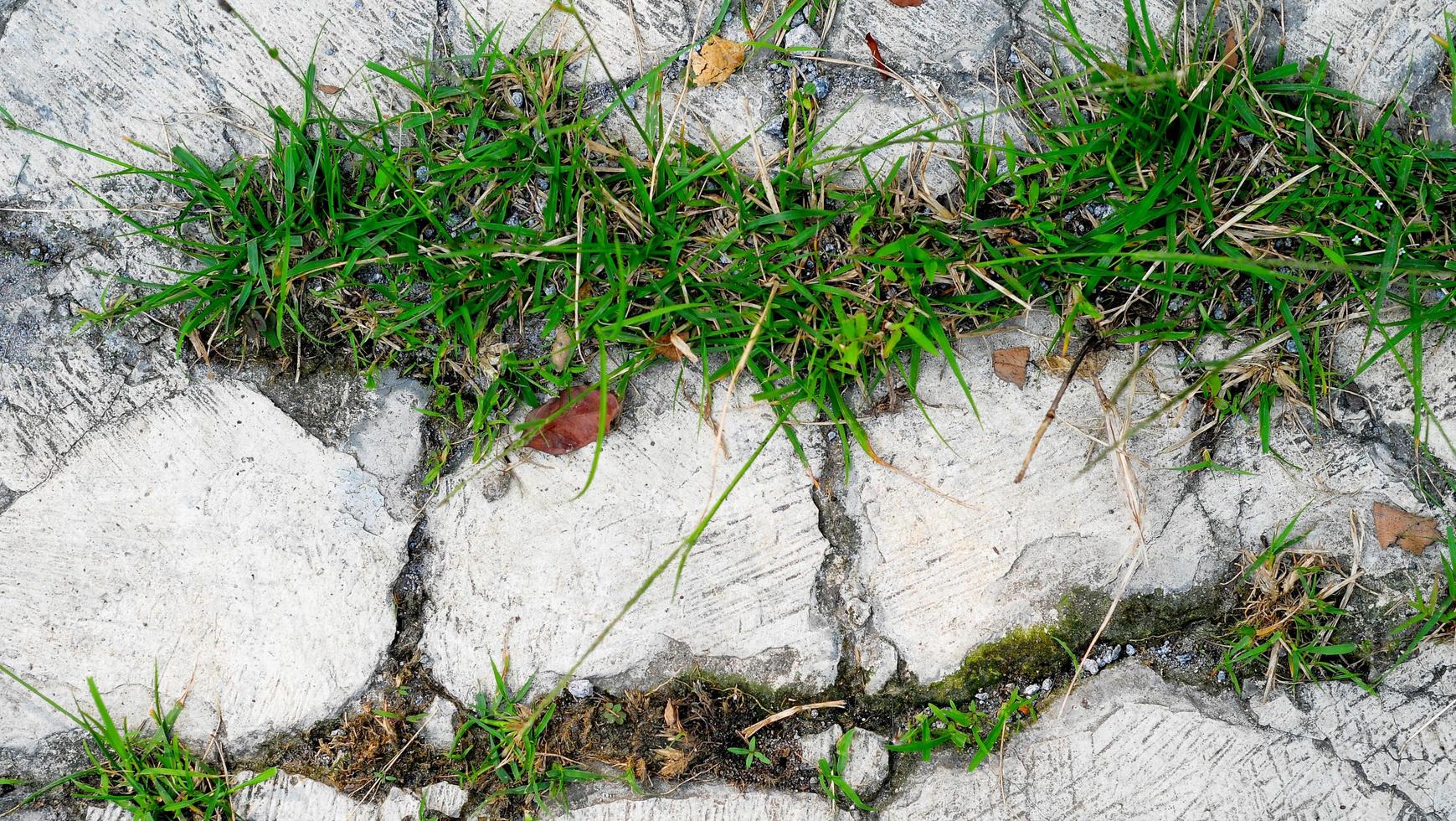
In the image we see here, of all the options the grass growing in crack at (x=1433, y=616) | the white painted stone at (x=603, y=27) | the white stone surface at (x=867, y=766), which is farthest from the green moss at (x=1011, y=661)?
the white painted stone at (x=603, y=27)

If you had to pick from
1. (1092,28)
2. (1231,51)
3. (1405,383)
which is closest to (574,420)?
(1092,28)

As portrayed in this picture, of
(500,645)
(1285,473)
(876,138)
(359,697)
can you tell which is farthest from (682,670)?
(1285,473)

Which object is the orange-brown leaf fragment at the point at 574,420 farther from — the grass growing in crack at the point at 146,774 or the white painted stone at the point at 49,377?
the grass growing in crack at the point at 146,774

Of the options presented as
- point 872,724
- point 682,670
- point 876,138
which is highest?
point 876,138

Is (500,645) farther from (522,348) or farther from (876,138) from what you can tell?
(876,138)

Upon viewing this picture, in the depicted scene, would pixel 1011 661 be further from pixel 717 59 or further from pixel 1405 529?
pixel 717 59

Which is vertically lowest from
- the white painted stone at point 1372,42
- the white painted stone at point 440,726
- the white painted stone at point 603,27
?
the white painted stone at point 440,726
